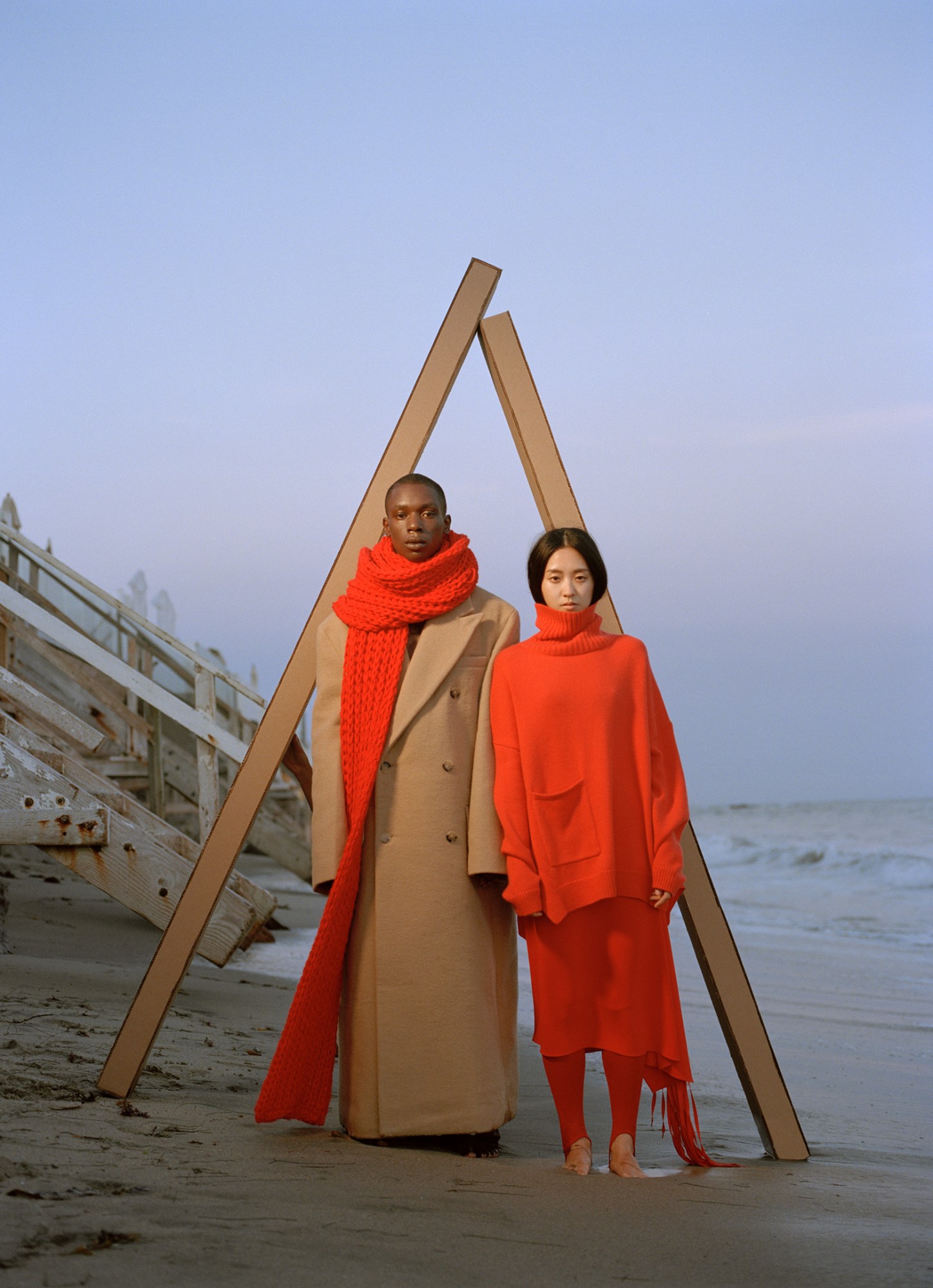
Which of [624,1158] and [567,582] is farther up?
[567,582]

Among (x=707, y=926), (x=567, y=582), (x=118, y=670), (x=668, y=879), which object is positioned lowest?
(x=707, y=926)

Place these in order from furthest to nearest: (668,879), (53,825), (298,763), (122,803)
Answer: (122,803) → (53,825) → (298,763) → (668,879)

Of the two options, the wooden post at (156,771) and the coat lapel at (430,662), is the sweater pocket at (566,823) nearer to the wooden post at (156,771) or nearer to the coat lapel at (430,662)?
the coat lapel at (430,662)

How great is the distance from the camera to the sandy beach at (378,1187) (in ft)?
6.61

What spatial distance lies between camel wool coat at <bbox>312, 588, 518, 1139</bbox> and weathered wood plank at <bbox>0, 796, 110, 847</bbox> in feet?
6.51

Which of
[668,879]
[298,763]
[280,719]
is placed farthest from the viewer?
[298,763]

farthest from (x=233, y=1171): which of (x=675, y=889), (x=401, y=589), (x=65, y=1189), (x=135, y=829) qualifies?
(x=135, y=829)

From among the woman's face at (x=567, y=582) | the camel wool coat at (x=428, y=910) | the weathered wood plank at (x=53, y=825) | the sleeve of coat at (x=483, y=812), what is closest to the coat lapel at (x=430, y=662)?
the camel wool coat at (x=428, y=910)

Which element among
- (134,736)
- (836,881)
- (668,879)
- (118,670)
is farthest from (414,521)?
(836,881)

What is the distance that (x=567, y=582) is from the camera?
313cm

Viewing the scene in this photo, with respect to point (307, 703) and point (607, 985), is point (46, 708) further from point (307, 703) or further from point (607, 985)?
point (607, 985)

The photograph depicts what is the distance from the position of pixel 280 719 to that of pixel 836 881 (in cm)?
1434

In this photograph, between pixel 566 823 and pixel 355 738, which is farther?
pixel 355 738

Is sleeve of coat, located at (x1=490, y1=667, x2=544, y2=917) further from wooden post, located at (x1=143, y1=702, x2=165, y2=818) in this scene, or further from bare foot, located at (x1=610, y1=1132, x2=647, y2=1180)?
wooden post, located at (x1=143, y1=702, x2=165, y2=818)
